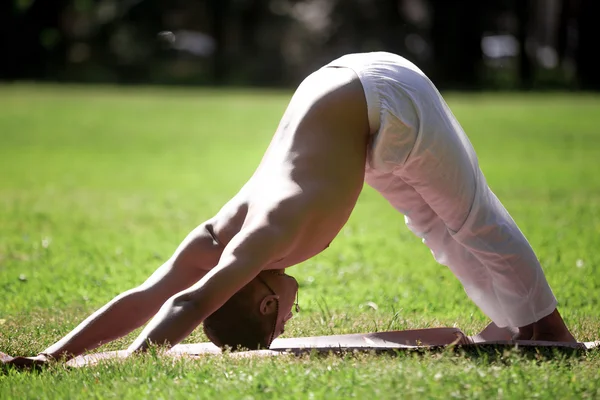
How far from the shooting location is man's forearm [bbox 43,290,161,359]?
536 centimetres

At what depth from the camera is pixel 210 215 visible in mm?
13531

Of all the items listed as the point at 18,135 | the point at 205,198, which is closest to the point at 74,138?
the point at 18,135

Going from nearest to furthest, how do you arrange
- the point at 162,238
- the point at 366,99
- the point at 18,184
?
the point at 366,99
the point at 162,238
the point at 18,184

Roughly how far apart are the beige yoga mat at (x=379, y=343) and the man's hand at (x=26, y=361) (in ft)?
0.50

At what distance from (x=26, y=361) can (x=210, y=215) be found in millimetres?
8245

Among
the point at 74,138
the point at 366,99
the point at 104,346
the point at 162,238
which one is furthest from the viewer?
the point at 74,138

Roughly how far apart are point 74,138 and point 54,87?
13934mm

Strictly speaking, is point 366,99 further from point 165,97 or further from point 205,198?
point 165,97

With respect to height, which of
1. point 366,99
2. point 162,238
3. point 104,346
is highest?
point 366,99

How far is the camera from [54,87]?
1537 inches

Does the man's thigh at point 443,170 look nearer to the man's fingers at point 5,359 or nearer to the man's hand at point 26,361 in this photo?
the man's hand at point 26,361

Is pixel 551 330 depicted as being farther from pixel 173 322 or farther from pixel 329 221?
pixel 173 322

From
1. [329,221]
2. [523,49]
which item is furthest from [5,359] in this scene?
[523,49]

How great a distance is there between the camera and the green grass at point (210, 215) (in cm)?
482
